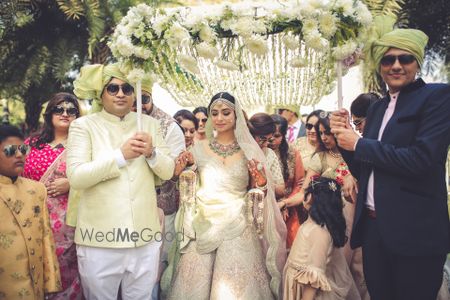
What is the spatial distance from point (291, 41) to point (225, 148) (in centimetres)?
134

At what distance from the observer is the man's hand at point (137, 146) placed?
146 inches

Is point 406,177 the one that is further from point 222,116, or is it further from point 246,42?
point 222,116

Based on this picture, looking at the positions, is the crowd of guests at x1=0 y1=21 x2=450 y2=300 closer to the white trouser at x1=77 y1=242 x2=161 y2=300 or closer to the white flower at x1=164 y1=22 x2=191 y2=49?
the white trouser at x1=77 y1=242 x2=161 y2=300

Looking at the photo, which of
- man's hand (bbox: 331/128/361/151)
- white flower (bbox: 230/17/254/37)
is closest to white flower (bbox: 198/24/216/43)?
white flower (bbox: 230/17/254/37)

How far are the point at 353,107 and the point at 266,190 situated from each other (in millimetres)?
1369

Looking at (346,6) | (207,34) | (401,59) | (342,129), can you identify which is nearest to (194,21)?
(207,34)

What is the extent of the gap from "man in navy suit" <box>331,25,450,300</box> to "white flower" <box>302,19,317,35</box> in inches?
17.6

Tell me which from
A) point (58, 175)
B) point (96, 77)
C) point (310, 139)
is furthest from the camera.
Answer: point (310, 139)

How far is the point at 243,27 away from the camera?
12.0ft

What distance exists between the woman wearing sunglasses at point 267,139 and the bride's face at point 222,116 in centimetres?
87

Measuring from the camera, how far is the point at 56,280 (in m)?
3.93

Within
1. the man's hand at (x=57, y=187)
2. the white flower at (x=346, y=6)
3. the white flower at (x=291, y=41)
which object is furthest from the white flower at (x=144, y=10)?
the man's hand at (x=57, y=187)

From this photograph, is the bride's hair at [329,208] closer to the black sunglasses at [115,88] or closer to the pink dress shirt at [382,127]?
the pink dress shirt at [382,127]

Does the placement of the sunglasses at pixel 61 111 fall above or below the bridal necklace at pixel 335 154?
above
